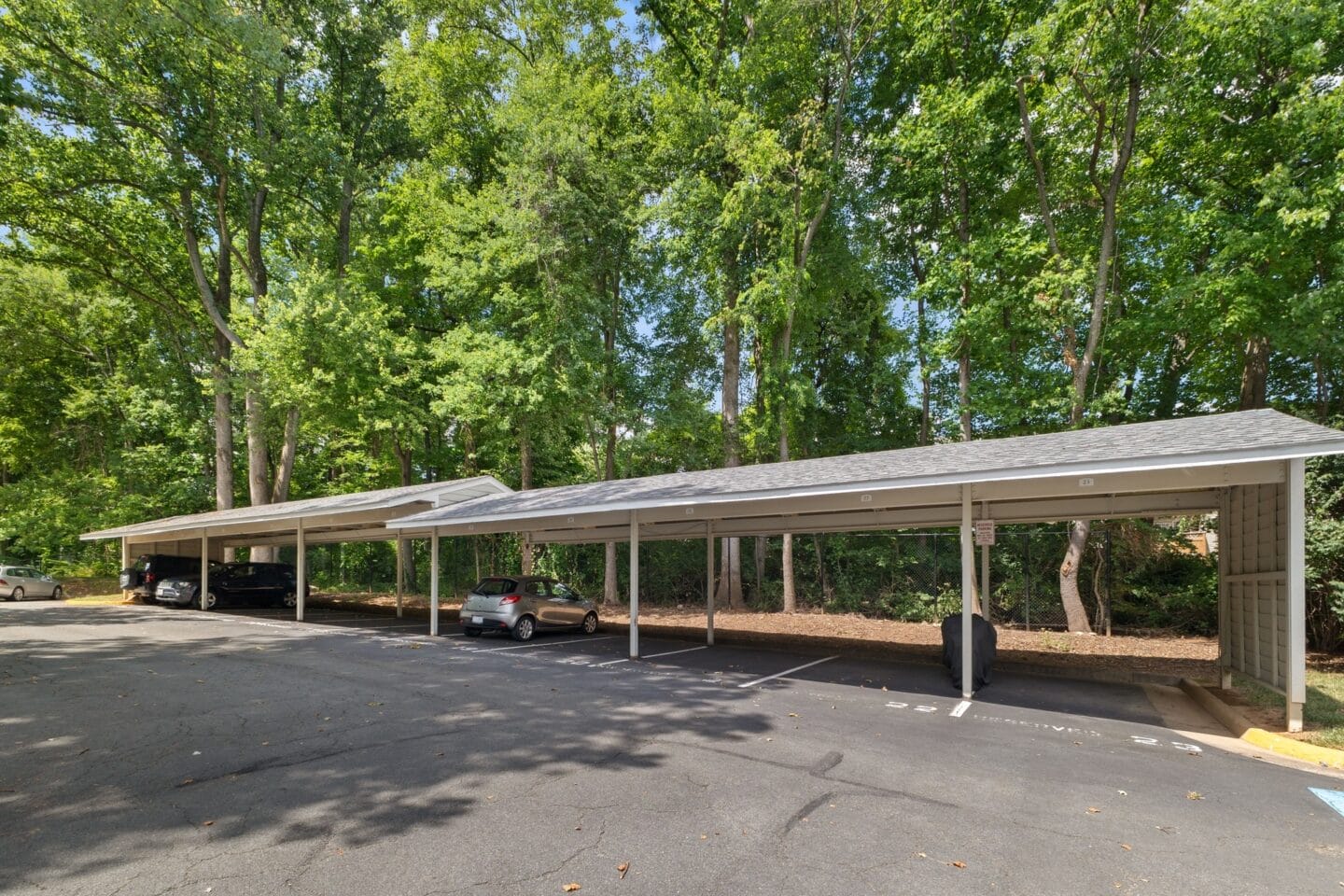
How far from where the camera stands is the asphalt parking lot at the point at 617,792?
367cm

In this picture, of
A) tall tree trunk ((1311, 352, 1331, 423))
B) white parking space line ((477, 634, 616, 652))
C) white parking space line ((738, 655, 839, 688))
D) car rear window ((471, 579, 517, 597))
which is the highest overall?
tall tree trunk ((1311, 352, 1331, 423))

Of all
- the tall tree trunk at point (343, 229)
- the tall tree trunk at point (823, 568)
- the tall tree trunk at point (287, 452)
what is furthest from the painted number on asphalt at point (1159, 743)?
the tall tree trunk at point (343, 229)

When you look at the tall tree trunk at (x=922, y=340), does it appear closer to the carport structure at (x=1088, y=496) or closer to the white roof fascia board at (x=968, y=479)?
the carport structure at (x=1088, y=496)

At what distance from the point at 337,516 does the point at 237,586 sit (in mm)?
8709

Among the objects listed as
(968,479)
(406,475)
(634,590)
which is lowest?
(634,590)

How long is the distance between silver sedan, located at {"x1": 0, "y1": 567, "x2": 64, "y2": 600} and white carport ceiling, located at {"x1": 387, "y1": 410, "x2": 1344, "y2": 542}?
64.2 ft

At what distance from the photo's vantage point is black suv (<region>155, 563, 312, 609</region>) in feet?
69.9

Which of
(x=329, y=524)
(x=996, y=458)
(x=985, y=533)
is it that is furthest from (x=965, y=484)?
(x=329, y=524)

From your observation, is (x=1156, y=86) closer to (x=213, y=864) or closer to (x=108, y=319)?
(x=213, y=864)

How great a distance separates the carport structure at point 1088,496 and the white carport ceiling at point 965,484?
0.08 feet

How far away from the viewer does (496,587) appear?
14.6m

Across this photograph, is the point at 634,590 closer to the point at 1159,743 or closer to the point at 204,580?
the point at 1159,743

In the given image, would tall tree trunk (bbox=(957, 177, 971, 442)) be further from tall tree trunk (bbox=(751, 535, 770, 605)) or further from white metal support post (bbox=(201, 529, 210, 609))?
white metal support post (bbox=(201, 529, 210, 609))

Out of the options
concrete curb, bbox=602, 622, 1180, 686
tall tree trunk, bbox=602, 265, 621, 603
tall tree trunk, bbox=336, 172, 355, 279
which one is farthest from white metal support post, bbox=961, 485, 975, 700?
tall tree trunk, bbox=336, 172, 355, 279
